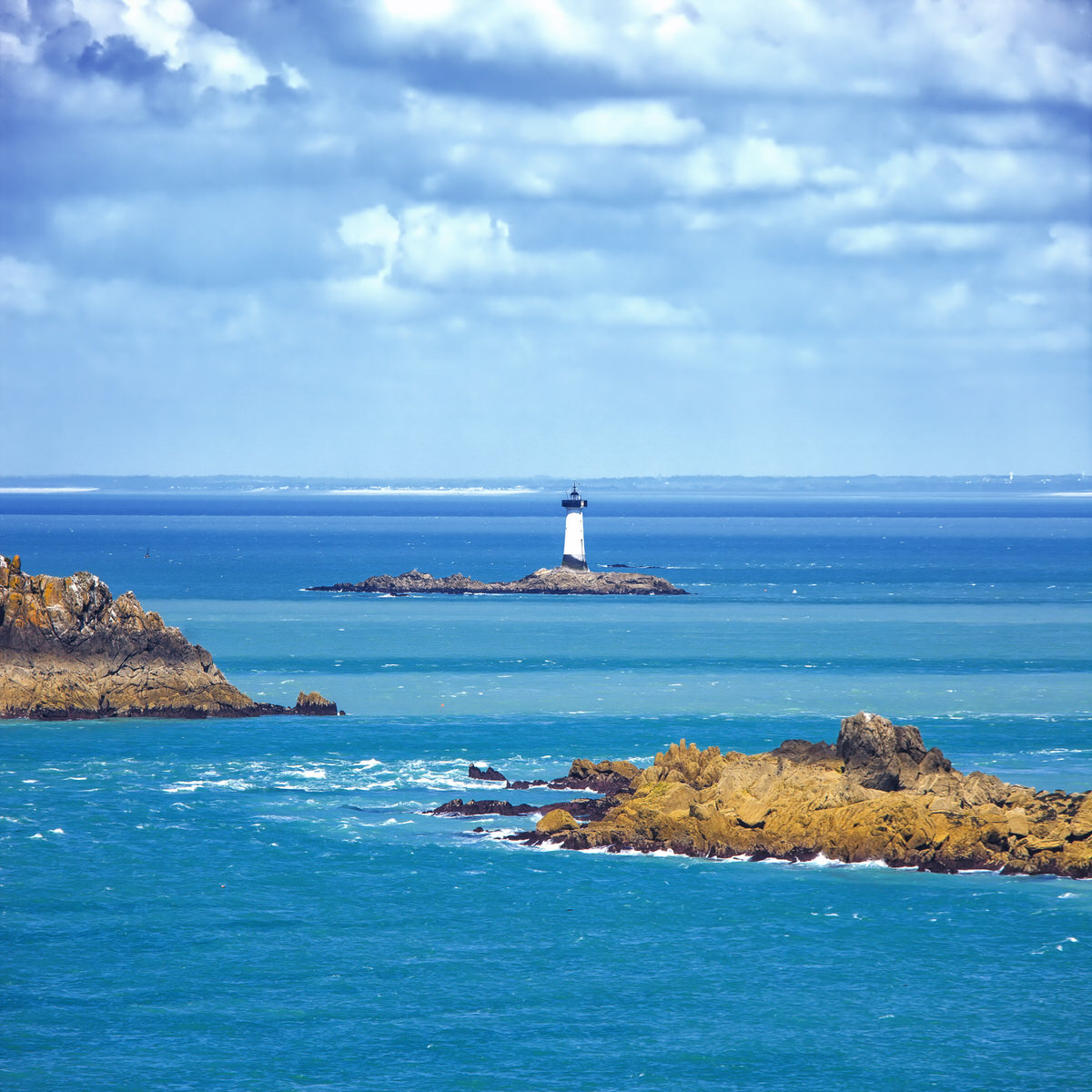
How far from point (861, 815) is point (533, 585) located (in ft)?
277

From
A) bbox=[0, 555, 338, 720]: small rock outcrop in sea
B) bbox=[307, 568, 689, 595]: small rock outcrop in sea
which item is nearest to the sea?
bbox=[0, 555, 338, 720]: small rock outcrop in sea

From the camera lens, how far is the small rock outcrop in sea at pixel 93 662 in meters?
52.2

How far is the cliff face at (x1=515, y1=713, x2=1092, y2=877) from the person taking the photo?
109 ft

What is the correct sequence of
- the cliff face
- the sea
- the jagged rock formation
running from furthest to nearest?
the jagged rock formation → the cliff face → the sea

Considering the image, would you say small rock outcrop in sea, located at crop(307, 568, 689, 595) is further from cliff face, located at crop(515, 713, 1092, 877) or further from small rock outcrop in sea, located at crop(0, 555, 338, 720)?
cliff face, located at crop(515, 713, 1092, 877)

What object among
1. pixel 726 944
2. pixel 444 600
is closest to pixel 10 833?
pixel 726 944

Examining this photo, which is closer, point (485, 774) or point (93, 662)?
point (485, 774)

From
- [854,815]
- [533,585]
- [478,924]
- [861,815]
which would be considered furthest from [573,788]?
[533,585]

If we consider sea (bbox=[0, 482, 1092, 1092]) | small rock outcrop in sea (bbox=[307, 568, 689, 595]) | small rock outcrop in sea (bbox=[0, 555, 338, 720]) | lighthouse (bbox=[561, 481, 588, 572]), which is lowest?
sea (bbox=[0, 482, 1092, 1092])

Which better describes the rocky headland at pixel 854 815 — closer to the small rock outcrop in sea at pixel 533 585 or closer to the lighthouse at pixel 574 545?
the small rock outcrop in sea at pixel 533 585

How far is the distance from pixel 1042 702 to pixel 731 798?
86.5 ft

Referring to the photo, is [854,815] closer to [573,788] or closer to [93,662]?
[573,788]

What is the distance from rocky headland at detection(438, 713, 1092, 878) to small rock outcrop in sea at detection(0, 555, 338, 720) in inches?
740

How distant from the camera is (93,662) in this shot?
175ft
